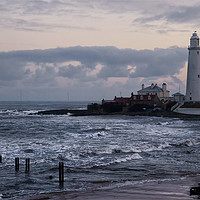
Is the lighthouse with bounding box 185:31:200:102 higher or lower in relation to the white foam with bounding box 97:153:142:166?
higher

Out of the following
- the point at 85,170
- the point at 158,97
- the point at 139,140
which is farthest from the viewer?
the point at 158,97

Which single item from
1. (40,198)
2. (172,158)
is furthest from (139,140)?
(40,198)

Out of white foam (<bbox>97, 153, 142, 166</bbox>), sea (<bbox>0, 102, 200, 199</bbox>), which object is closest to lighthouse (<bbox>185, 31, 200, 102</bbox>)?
sea (<bbox>0, 102, 200, 199</bbox>)

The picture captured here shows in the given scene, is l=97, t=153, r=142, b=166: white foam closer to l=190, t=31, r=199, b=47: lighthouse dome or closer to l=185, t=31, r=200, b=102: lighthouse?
l=185, t=31, r=200, b=102: lighthouse

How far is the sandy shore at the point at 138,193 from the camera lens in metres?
14.3

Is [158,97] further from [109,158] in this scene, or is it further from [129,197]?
[129,197]

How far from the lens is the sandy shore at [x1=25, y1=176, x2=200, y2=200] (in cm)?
1426

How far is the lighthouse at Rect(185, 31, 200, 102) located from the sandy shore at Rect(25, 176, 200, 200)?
54422 millimetres

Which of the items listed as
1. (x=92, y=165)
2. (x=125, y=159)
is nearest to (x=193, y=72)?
(x=125, y=159)

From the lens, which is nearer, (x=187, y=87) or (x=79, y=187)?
(x=79, y=187)

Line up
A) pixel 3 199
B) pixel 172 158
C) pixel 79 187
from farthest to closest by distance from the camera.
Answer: pixel 172 158 → pixel 79 187 → pixel 3 199

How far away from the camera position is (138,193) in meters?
14.9

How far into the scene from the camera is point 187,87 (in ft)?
231

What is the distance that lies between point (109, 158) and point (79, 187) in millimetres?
7940
